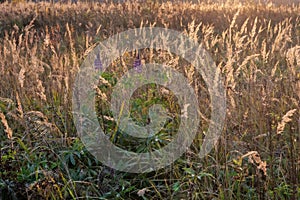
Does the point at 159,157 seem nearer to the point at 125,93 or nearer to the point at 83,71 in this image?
the point at 125,93

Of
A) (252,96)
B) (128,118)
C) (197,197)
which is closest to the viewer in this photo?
(197,197)

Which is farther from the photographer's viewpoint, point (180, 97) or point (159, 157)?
point (180, 97)

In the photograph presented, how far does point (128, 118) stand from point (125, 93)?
0.35 metres

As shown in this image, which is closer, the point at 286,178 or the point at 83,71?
the point at 286,178

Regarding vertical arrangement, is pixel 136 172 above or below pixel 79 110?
below

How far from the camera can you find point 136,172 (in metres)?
2.24

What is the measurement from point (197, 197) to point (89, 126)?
87 cm

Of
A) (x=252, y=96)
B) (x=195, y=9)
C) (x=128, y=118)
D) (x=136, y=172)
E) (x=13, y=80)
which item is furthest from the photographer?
(x=195, y=9)

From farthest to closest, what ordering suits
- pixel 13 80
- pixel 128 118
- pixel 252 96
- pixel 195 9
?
pixel 195 9, pixel 13 80, pixel 252 96, pixel 128 118

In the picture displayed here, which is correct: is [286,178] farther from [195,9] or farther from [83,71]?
[195,9]

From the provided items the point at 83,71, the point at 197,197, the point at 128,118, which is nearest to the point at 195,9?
the point at 83,71

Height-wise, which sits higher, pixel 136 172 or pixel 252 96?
pixel 252 96

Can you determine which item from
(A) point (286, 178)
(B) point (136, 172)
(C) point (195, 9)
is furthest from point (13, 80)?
(C) point (195, 9)

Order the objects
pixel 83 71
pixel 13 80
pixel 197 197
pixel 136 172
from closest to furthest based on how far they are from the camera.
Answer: pixel 197 197
pixel 136 172
pixel 83 71
pixel 13 80
